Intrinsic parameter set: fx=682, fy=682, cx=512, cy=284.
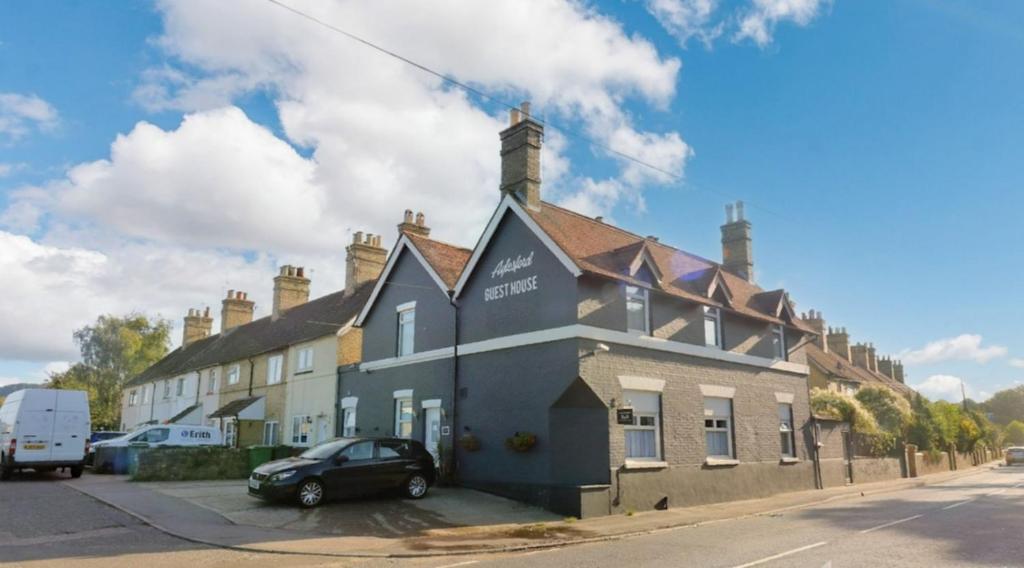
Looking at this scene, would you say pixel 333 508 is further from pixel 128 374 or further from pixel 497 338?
pixel 128 374

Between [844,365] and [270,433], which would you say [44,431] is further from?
[844,365]

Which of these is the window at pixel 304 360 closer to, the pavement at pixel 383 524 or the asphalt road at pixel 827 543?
the pavement at pixel 383 524

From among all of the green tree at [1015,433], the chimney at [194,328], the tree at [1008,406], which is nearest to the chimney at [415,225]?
the chimney at [194,328]

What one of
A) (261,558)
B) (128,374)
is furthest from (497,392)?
(128,374)

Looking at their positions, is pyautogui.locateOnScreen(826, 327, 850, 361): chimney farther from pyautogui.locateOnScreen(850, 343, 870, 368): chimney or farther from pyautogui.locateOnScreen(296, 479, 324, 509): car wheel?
pyautogui.locateOnScreen(296, 479, 324, 509): car wheel

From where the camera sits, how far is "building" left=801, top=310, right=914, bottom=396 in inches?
1569

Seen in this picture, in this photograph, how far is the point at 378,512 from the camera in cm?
1497

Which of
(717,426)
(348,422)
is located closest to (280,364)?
(348,422)

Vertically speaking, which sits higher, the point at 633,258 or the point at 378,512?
the point at 633,258

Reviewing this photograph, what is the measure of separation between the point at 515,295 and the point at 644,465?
544cm

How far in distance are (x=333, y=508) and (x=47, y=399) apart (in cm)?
1280

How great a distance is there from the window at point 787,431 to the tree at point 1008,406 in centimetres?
12038

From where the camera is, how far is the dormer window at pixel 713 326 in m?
20.8

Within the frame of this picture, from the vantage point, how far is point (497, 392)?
58.9 ft
